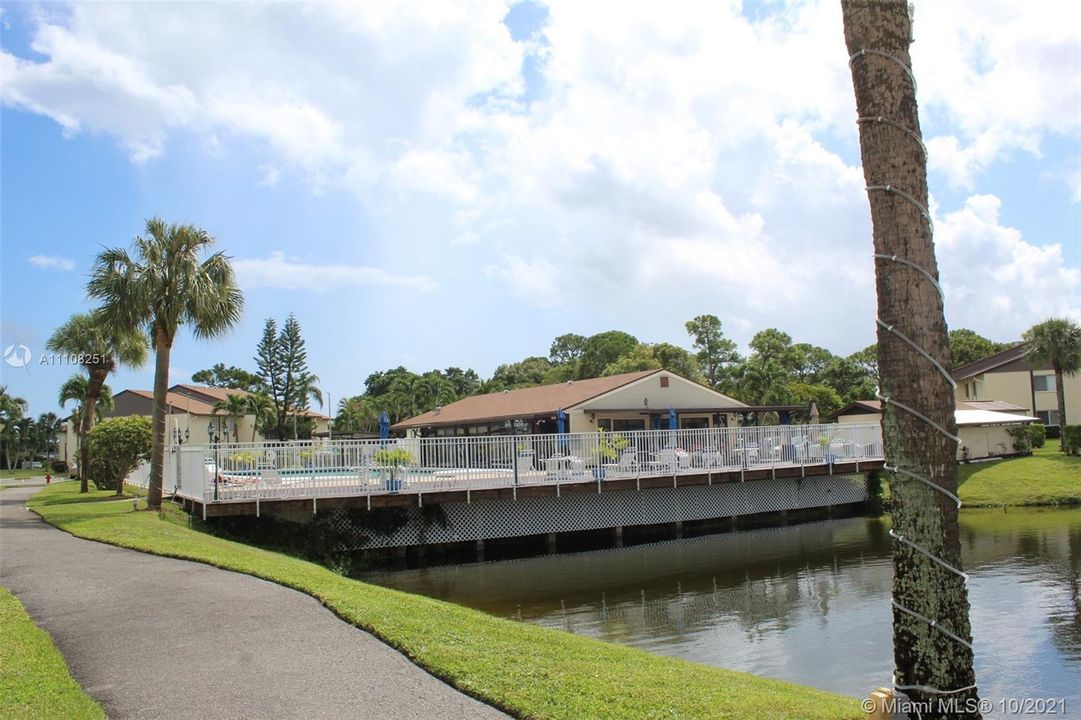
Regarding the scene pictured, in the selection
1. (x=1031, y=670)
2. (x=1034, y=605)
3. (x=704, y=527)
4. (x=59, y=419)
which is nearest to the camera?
(x=1031, y=670)

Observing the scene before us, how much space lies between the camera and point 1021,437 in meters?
40.2

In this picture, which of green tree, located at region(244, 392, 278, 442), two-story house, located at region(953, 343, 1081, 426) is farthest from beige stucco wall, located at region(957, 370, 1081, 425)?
green tree, located at region(244, 392, 278, 442)

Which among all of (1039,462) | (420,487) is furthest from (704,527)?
(1039,462)

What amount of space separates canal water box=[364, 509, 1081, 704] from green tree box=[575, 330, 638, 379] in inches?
2165

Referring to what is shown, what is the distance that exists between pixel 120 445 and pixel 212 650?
2209cm

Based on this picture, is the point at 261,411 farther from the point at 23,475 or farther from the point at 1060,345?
the point at 1060,345

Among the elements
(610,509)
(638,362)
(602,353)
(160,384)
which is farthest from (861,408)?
(602,353)

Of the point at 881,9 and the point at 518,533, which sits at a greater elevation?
the point at 881,9

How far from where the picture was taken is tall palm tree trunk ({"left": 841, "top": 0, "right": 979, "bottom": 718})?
16.9ft

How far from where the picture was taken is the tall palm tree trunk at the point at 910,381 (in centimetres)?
516

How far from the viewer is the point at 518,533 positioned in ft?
80.1

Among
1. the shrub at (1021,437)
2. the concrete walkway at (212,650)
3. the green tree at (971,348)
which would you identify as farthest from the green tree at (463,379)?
the concrete walkway at (212,650)

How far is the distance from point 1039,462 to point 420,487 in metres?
30.2

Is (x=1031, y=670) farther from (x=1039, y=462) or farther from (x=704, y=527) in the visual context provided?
(x=1039, y=462)
